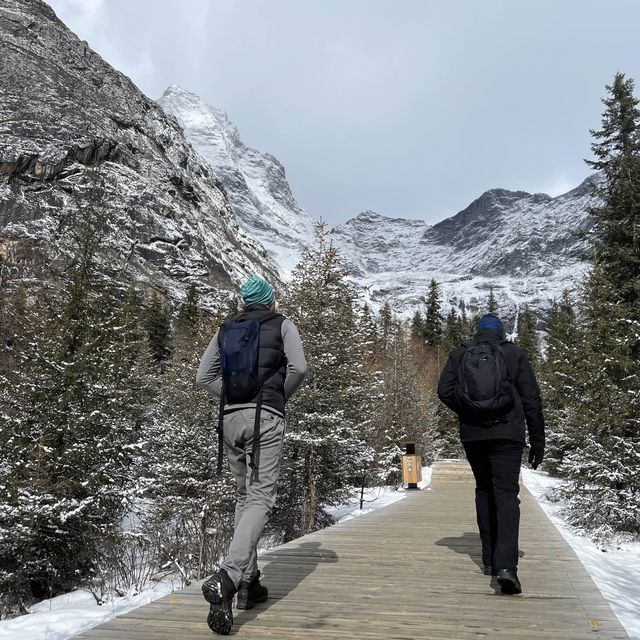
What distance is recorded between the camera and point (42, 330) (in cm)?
1055

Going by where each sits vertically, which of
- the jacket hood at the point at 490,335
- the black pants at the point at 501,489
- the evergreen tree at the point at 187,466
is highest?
the jacket hood at the point at 490,335

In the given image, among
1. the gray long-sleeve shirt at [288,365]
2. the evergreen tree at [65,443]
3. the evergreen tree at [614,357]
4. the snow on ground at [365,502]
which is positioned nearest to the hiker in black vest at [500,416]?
the gray long-sleeve shirt at [288,365]

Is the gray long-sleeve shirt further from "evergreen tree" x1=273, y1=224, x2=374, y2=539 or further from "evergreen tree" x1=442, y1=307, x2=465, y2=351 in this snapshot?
"evergreen tree" x1=442, y1=307, x2=465, y2=351

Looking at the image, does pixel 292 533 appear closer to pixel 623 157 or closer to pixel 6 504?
pixel 6 504

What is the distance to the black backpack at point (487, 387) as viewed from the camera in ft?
13.5

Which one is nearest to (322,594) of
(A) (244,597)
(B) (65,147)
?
(A) (244,597)

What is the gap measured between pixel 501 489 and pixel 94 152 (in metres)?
97.9

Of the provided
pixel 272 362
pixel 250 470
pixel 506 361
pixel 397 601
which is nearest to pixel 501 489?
pixel 506 361

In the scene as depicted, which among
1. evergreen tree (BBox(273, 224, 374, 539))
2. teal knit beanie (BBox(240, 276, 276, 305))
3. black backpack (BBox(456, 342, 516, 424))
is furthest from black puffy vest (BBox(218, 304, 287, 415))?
evergreen tree (BBox(273, 224, 374, 539))

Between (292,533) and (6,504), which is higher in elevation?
(6,504)

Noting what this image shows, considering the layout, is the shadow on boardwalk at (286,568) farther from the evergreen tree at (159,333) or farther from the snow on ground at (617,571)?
the evergreen tree at (159,333)

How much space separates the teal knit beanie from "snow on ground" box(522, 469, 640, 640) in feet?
9.65

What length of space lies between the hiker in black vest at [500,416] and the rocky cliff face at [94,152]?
7319 cm

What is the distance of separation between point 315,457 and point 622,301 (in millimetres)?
9324
